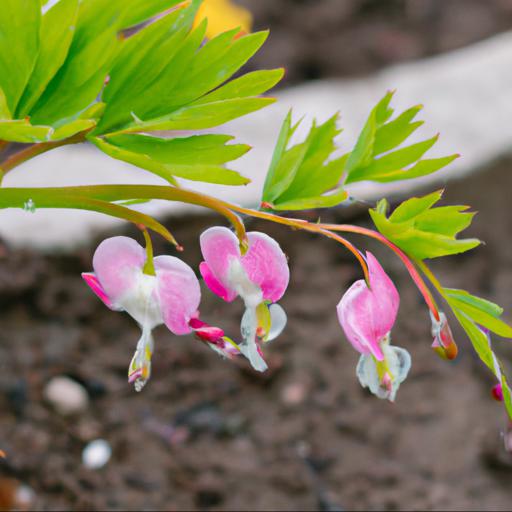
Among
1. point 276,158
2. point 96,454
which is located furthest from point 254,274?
point 96,454

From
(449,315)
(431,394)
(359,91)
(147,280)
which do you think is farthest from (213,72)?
(359,91)

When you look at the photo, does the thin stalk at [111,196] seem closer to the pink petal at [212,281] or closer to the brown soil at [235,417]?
the pink petal at [212,281]

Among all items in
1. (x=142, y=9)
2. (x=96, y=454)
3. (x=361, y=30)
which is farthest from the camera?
(x=361, y=30)

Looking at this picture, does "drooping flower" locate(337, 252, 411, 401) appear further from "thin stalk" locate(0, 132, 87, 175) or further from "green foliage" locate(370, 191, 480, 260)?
"thin stalk" locate(0, 132, 87, 175)

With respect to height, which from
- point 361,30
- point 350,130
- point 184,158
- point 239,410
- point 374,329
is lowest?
point 239,410

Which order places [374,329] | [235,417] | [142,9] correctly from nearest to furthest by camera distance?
[374,329] < [142,9] < [235,417]

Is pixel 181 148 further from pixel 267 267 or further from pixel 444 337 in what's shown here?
pixel 444 337

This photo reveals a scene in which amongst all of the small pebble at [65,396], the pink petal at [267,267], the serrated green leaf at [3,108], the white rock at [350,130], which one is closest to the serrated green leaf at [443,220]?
the pink petal at [267,267]
